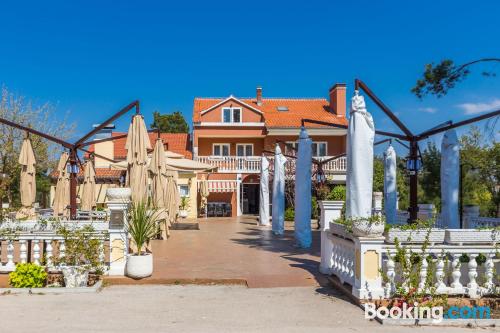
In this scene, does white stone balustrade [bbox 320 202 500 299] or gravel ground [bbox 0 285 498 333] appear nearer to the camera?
gravel ground [bbox 0 285 498 333]

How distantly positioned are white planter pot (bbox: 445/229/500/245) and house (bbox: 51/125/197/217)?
17789mm

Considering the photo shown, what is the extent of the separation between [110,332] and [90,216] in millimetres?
9435

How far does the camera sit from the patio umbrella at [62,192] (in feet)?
54.3

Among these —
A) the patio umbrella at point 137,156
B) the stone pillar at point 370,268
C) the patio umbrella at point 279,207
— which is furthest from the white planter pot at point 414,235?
the patio umbrella at point 279,207

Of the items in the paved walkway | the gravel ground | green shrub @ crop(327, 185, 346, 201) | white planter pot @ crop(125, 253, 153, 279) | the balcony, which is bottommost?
the gravel ground

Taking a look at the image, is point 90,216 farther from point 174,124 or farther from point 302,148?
point 174,124

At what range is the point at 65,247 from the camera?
881cm

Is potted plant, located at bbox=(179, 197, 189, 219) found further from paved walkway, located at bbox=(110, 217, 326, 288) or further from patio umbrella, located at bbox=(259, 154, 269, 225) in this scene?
paved walkway, located at bbox=(110, 217, 326, 288)

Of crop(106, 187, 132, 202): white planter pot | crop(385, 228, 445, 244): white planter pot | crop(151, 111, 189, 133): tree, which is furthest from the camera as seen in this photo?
crop(151, 111, 189, 133): tree

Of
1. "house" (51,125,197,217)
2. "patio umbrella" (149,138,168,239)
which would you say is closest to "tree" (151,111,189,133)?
"house" (51,125,197,217)

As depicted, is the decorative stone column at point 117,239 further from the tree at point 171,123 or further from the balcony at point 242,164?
the tree at point 171,123

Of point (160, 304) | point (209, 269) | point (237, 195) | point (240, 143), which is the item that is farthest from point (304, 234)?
point (240, 143)

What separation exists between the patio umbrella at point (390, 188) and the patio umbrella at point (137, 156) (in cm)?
820

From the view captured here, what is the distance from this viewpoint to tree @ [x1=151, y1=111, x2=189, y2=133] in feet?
203
